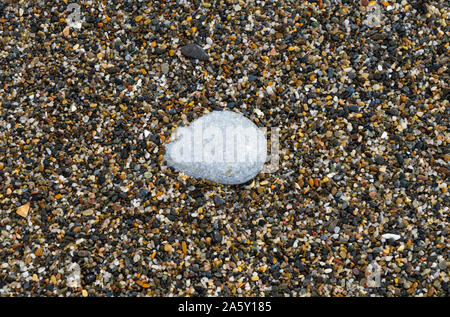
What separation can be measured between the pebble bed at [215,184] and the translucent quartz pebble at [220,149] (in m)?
0.05

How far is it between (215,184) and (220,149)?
186 millimetres

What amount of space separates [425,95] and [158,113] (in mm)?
1468

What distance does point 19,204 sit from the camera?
2455 mm

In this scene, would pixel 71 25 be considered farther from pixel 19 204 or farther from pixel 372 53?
pixel 372 53

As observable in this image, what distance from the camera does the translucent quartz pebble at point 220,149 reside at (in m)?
2.44

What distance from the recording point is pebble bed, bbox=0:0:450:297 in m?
2.34

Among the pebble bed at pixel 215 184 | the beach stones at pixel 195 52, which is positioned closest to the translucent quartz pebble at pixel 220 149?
the pebble bed at pixel 215 184

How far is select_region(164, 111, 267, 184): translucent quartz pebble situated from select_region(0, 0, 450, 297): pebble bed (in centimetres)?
5

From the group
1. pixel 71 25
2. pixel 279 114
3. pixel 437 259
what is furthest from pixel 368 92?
pixel 71 25

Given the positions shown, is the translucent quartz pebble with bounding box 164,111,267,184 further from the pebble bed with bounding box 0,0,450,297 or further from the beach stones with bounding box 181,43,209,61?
the beach stones with bounding box 181,43,209,61

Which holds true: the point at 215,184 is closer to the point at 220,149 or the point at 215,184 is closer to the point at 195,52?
the point at 220,149

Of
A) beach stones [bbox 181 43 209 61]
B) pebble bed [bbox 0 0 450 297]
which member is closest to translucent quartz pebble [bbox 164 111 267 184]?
pebble bed [bbox 0 0 450 297]

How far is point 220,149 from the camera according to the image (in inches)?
96.7

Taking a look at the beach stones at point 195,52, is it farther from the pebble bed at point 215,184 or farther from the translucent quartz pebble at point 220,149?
the translucent quartz pebble at point 220,149
